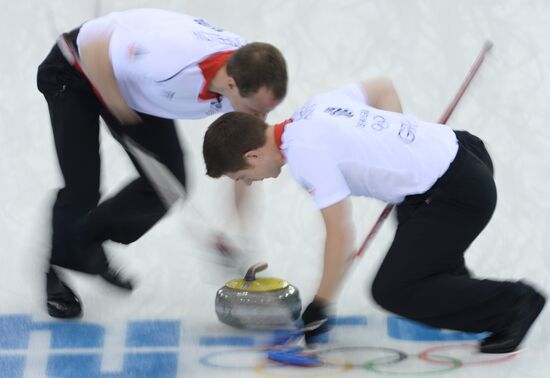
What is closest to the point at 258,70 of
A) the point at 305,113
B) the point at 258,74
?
the point at 258,74

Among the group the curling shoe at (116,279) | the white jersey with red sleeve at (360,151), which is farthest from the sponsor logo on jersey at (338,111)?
the curling shoe at (116,279)

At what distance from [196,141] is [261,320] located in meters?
1.30

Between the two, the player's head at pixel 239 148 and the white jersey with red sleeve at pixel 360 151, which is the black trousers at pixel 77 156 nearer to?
the player's head at pixel 239 148

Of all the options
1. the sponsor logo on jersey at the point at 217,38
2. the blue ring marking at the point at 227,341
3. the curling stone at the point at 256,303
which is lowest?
the blue ring marking at the point at 227,341

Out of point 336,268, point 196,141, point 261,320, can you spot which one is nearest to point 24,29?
point 196,141

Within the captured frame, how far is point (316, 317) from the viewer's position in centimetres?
264

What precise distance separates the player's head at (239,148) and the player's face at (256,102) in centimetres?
11

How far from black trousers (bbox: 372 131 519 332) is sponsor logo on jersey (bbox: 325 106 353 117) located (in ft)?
0.88

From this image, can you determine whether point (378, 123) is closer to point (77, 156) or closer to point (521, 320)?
point (521, 320)

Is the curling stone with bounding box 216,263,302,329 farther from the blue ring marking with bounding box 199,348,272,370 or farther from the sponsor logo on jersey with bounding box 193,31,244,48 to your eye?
the sponsor logo on jersey with bounding box 193,31,244,48

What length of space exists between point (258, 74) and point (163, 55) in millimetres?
301

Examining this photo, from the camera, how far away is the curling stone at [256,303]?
284 cm

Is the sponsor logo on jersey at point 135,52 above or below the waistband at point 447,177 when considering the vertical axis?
below

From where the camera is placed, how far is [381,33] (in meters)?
4.23
